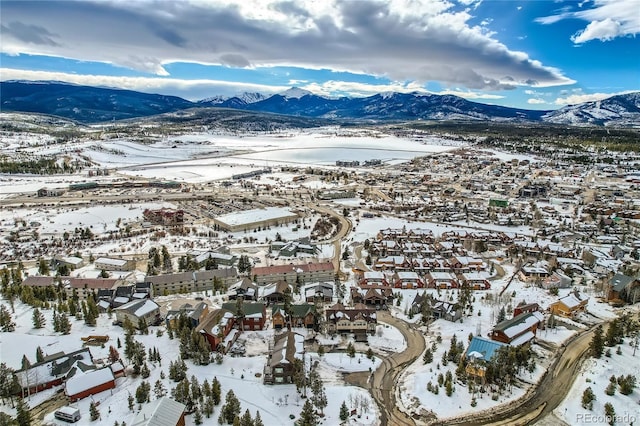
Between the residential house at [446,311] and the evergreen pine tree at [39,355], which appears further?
the residential house at [446,311]

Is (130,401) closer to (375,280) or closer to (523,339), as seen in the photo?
(375,280)

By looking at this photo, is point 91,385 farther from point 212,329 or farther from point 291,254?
point 291,254

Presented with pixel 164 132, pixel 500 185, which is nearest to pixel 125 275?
pixel 500 185

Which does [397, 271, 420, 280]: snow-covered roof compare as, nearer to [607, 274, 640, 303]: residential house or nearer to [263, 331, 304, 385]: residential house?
[607, 274, 640, 303]: residential house

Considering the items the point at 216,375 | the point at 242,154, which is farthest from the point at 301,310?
the point at 242,154

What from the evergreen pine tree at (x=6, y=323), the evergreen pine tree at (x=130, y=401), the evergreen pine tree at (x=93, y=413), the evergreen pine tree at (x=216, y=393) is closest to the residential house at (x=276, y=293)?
the evergreen pine tree at (x=216, y=393)

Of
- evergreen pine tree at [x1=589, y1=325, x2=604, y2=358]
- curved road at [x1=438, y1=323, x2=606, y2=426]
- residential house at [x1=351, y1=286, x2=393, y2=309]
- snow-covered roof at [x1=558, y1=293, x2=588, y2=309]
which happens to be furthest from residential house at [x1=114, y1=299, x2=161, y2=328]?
snow-covered roof at [x1=558, y1=293, x2=588, y2=309]

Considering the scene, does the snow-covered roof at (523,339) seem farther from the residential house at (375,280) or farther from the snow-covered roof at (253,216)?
the snow-covered roof at (253,216)
